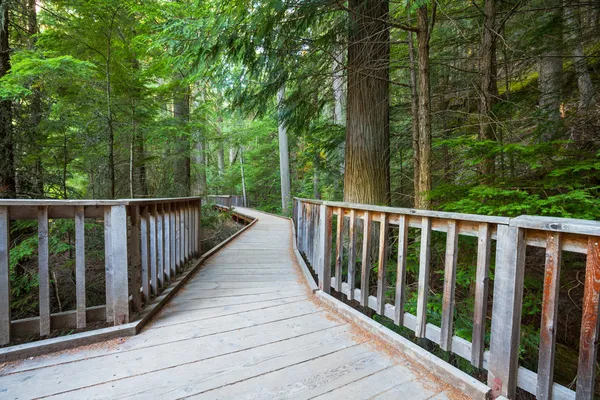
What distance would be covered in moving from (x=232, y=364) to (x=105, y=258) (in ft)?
3.85

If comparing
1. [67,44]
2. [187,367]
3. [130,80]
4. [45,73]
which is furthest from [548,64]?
[67,44]

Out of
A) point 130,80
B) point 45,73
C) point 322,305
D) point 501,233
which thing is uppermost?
point 130,80

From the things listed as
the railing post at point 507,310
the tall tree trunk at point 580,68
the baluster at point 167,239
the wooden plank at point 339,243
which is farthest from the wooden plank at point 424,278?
the tall tree trunk at point 580,68

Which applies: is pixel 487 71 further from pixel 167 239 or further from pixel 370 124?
pixel 167 239

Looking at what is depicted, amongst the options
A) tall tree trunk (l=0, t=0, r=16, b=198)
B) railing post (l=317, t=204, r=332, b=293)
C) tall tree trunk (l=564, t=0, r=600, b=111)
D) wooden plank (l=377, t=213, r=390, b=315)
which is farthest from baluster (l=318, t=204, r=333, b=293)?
tall tree trunk (l=0, t=0, r=16, b=198)

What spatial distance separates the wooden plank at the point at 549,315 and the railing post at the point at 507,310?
0.10 metres

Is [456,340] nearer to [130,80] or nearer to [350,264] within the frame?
[350,264]

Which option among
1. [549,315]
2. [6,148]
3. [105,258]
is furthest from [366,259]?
[6,148]

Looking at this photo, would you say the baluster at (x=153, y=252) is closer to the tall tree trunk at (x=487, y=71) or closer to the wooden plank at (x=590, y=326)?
the wooden plank at (x=590, y=326)

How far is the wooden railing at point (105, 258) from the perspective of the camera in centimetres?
175

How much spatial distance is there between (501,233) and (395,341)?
0.99 metres

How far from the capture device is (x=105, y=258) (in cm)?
200

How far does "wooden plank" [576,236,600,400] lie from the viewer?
43.3 inches

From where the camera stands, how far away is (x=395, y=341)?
1885 millimetres
